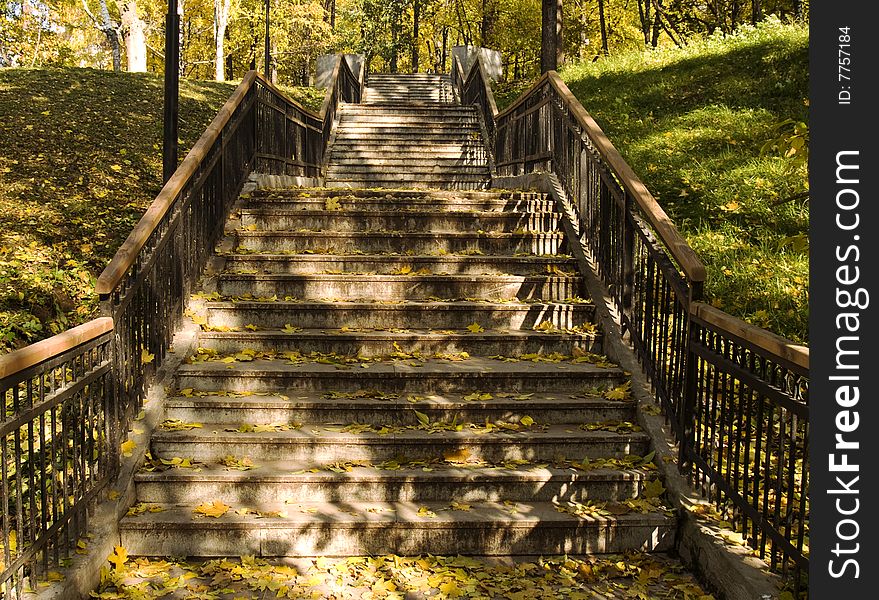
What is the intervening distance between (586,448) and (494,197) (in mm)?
3811

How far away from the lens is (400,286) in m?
6.27

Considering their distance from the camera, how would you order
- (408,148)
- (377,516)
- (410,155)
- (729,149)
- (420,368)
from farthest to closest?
(408,148) → (410,155) → (729,149) → (420,368) → (377,516)

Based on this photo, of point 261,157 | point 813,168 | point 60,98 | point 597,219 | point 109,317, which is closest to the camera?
point 813,168

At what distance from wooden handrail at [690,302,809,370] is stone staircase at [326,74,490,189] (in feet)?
25.8

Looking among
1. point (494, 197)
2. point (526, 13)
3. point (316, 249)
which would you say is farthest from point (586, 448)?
point (526, 13)

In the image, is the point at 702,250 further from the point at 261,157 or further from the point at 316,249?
the point at 261,157

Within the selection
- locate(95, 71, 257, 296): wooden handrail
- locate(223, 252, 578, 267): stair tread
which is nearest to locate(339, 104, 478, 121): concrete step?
locate(95, 71, 257, 296): wooden handrail

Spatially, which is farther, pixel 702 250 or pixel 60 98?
pixel 60 98

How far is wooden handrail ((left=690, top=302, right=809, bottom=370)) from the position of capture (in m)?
3.13

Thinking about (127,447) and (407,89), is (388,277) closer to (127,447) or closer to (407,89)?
(127,447)

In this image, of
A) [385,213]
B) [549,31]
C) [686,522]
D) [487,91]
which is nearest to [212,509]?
[686,522]

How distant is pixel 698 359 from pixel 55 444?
11.4 ft

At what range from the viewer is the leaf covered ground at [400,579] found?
3629 millimetres

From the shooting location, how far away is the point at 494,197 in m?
7.89
